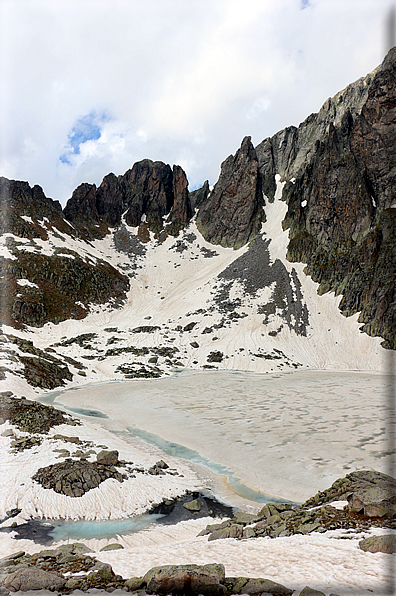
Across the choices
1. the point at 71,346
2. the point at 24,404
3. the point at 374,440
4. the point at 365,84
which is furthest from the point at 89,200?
the point at 374,440

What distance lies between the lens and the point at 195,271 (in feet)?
308

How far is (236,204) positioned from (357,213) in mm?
44991

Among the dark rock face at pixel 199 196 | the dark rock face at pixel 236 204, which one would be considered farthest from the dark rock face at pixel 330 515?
the dark rock face at pixel 199 196

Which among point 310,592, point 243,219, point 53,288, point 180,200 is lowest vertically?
point 310,592

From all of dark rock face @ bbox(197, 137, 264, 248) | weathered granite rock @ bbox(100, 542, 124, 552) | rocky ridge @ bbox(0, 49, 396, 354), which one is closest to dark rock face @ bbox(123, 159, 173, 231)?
rocky ridge @ bbox(0, 49, 396, 354)

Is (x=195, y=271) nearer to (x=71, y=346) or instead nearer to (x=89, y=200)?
(x=71, y=346)

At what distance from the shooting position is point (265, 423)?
18781 mm

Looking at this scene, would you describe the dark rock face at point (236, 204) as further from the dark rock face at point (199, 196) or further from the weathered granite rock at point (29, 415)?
the weathered granite rock at point (29, 415)

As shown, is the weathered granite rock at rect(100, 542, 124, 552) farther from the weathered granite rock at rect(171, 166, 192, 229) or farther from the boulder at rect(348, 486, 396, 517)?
the weathered granite rock at rect(171, 166, 192, 229)

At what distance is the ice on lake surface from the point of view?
40.4ft

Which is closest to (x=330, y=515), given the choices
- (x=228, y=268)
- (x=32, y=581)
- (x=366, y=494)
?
(x=366, y=494)

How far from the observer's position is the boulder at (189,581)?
4.07 m

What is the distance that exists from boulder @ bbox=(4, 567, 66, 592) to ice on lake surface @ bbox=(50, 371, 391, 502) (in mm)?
5705

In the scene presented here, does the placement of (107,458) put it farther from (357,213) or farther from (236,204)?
(236,204)
